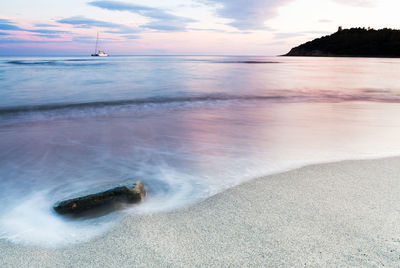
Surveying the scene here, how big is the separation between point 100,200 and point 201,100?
26.7 ft

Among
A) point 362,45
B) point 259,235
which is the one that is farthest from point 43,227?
point 362,45

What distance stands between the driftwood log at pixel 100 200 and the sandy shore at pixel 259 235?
271 mm

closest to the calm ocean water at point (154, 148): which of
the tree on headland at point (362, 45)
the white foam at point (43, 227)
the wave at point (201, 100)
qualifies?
the white foam at point (43, 227)

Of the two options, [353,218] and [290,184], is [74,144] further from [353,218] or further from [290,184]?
[353,218]

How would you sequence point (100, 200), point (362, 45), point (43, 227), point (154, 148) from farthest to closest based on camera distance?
point (362, 45) < point (154, 148) < point (100, 200) < point (43, 227)

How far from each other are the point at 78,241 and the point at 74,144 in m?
3.00

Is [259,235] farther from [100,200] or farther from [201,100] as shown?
[201,100]

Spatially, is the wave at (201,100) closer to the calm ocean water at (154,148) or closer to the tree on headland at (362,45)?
the calm ocean water at (154,148)

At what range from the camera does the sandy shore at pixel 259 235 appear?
1868 millimetres

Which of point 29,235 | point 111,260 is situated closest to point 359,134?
point 111,260

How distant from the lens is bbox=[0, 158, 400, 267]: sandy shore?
187 cm

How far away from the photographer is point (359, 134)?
5195 mm

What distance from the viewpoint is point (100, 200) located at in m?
2.57

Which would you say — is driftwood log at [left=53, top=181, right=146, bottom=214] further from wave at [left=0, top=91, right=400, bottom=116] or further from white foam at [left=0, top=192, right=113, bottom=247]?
wave at [left=0, top=91, right=400, bottom=116]
